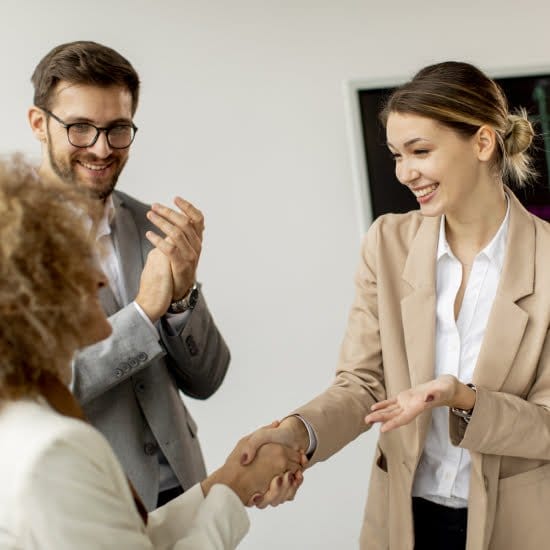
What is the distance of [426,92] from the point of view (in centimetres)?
218

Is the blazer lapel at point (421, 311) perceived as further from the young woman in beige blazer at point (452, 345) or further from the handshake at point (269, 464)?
the handshake at point (269, 464)

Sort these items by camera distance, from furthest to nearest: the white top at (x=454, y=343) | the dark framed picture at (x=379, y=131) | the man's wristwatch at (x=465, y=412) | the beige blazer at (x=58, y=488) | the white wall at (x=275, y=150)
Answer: the white wall at (x=275, y=150)
the dark framed picture at (x=379, y=131)
the white top at (x=454, y=343)
the man's wristwatch at (x=465, y=412)
the beige blazer at (x=58, y=488)

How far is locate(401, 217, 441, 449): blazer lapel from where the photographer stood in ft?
6.93

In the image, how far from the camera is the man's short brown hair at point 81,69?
2.24 m

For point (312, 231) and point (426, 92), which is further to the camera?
point (312, 231)

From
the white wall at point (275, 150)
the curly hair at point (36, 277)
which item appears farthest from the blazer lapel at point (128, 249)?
the white wall at point (275, 150)

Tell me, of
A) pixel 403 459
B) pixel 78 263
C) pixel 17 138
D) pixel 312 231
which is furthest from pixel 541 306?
pixel 17 138

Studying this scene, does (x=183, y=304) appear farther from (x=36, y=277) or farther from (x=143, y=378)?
(x=36, y=277)

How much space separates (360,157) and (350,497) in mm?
1615

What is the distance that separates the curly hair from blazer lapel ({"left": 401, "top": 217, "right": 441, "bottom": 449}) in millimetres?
1019

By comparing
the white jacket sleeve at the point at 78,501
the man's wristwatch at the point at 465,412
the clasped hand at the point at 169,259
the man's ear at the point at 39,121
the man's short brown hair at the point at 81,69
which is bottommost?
the man's wristwatch at the point at 465,412

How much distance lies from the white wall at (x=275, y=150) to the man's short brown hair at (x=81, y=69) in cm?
151

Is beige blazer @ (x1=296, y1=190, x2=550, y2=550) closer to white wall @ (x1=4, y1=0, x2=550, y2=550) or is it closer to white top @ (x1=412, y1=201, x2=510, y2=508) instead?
white top @ (x1=412, y1=201, x2=510, y2=508)

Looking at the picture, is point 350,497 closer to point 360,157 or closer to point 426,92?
point 360,157
